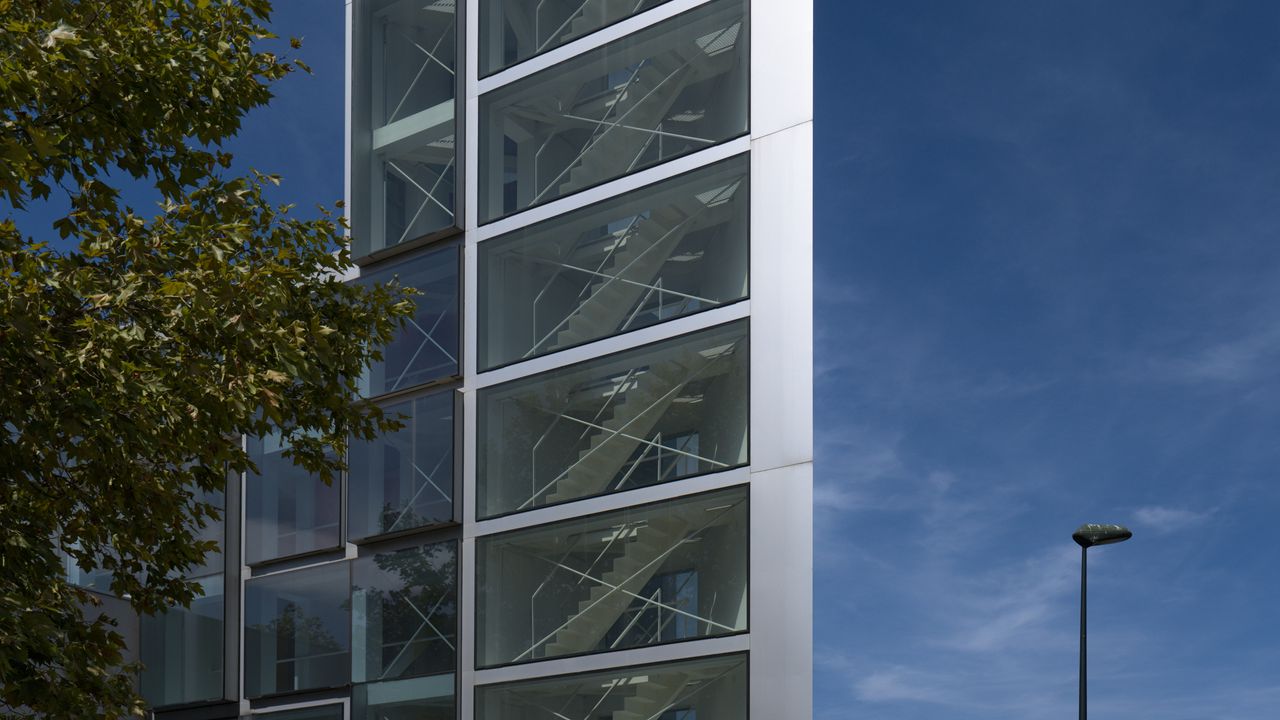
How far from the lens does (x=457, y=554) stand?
2503 cm

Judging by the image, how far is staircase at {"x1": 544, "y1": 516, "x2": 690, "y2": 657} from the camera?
75.5 ft

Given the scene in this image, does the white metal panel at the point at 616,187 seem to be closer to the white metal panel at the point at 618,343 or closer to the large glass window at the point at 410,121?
the large glass window at the point at 410,121

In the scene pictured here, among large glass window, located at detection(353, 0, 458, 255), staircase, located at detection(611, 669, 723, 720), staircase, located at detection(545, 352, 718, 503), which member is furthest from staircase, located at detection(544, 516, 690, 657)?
large glass window, located at detection(353, 0, 458, 255)

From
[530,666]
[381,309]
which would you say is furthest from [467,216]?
[381,309]

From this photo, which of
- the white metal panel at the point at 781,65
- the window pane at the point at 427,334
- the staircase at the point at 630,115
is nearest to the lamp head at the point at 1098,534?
the white metal panel at the point at 781,65

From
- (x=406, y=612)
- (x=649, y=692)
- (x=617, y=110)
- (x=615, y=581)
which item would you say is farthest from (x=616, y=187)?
(x=649, y=692)

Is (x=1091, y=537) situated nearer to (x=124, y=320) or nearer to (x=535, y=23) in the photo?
(x=535, y=23)

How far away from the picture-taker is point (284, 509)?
92.6ft

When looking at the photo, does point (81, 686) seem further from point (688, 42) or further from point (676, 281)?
point (688, 42)

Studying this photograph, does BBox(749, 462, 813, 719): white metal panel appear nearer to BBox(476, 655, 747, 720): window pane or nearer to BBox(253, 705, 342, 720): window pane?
BBox(476, 655, 747, 720): window pane

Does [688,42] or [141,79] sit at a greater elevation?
[688,42]

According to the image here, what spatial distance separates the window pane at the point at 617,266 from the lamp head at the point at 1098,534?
636cm

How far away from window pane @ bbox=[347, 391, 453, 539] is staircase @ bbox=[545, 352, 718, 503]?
249 centimetres

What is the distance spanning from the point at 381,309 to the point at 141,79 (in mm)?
4223
